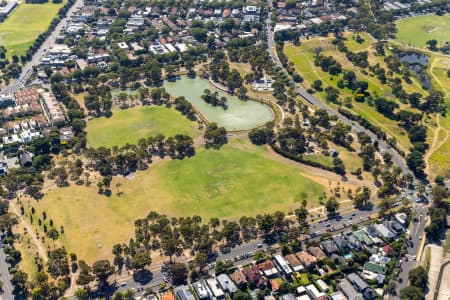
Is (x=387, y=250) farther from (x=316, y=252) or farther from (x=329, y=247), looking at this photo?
(x=316, y=252)

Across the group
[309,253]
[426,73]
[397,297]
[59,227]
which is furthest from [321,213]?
[426,73]

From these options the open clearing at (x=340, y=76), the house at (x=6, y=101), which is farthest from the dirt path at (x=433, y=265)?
the house at (x=6, y=101)

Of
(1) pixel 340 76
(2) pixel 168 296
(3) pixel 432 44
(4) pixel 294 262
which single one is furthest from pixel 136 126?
(3) pixel 432 44

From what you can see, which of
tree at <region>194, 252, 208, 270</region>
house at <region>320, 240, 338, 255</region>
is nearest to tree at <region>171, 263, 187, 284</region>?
tree at <region>194, 252, 208, 270</region>

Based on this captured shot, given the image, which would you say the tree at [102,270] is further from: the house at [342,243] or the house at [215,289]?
the house at [342,243]

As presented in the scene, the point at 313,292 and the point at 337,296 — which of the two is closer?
the point at 337,296

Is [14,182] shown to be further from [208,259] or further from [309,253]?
[309,253]

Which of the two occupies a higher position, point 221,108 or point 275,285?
point 221,108
